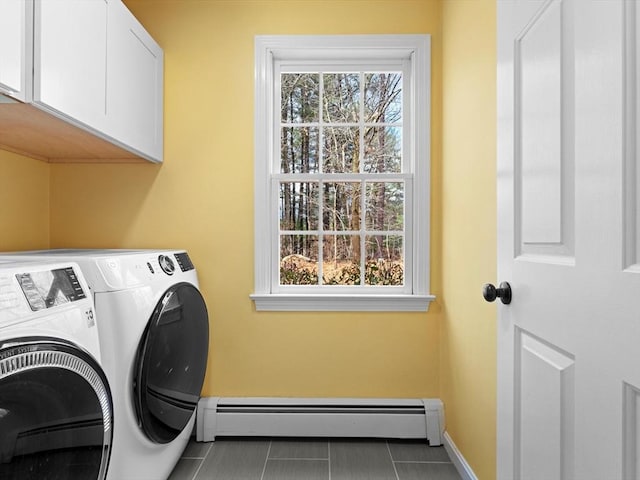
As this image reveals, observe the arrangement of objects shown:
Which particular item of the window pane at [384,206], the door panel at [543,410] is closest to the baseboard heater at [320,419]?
the window pane at [384,206]

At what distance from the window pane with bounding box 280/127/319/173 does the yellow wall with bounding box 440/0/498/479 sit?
2.22ft

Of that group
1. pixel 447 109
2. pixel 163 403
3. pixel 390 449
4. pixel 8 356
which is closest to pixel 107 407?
pixel 8 356

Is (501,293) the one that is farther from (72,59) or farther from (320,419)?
(72,59)

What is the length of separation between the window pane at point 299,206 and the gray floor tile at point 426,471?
1208 millimetres

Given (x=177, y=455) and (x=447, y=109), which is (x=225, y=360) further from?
(x=447, y=109)

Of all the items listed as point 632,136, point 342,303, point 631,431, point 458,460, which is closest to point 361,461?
point 458,460

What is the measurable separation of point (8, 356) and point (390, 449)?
1.73 meters

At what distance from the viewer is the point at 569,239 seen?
0.86 m

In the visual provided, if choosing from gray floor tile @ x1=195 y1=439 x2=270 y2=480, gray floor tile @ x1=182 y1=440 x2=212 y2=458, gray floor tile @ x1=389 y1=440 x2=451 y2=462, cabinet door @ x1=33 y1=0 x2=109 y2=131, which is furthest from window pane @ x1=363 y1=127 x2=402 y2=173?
gray floor tile @ x1=182 y1=440 x2=212 y2=458

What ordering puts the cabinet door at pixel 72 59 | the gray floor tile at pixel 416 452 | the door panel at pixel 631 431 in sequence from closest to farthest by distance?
the door panel at pixel 631 431, the cabinet door at pixel 72 59, the gray floor tile at pixel 416 452

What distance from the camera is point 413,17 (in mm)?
2100

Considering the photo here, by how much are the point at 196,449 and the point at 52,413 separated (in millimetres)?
1308

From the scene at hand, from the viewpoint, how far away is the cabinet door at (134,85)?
1610 mm

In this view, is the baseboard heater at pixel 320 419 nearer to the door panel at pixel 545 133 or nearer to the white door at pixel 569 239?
the white door at pixel 569 239
